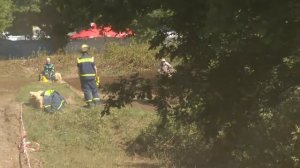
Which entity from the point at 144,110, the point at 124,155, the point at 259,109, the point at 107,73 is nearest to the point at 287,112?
the point at 259,109

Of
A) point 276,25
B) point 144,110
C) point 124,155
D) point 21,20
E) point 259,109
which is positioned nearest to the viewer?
point 276,25

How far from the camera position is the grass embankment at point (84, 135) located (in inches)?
428

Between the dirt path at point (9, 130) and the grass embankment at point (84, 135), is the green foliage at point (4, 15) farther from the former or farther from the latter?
the grass embankment at point (84, 135)

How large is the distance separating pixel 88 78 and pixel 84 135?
303 cm

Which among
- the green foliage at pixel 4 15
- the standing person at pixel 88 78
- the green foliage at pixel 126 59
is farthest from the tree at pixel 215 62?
the green foliage at pixel 4 15

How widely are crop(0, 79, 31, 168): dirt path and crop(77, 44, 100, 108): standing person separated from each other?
1.91 metres

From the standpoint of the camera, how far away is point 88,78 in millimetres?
15711

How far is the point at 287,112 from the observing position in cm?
715

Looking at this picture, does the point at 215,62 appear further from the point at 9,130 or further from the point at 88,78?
the point at 88,78

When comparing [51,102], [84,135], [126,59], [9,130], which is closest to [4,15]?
[126,59]

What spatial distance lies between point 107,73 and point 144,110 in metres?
11.2

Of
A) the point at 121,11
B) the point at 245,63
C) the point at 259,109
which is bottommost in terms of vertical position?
the point at 259,109

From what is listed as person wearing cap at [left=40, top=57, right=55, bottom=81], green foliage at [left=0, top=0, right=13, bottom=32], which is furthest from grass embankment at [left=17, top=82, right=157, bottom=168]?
green foliage at [left=0, top=0, right=13, bottom=32]

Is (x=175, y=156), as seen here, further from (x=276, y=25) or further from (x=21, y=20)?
(x=21, y=20)
